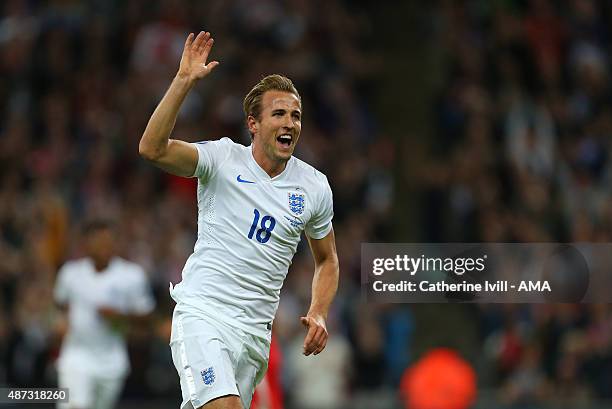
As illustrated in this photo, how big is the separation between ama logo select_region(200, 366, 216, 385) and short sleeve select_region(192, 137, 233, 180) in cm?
107

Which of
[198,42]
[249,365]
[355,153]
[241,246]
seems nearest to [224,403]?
[249,365]

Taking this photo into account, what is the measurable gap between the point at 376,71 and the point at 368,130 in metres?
1.38

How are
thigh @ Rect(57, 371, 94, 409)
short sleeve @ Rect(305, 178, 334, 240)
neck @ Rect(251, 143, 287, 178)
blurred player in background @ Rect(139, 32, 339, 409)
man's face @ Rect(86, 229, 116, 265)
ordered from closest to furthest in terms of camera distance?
blurred player in background @ Rect(139, 32, 339, 409)
neck @ Rect(251, 143, 287, 178)
short sleeve @ Rect(305, 178, 334, 240)
thigh @ Rect(57, 371, 94, 409)
man's face @ Rect(86, 229, 116, 265)

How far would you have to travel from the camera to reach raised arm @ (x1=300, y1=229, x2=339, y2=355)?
22.0 feet

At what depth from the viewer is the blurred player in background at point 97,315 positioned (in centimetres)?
1084

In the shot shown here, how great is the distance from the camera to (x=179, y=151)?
6.59 m

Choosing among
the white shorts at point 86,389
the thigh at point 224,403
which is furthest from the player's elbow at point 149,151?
the white shorts at point 86,389

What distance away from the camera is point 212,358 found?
665 centimetres

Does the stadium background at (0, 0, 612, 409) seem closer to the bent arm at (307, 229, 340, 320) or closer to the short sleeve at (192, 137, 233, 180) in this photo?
the bent arm at (307, 229, 340, 320)

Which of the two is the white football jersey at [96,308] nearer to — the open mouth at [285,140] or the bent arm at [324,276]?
the bent arm at [324,276]

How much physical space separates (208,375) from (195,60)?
1.69 metres

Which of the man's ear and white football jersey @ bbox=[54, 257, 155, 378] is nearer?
the man's ear

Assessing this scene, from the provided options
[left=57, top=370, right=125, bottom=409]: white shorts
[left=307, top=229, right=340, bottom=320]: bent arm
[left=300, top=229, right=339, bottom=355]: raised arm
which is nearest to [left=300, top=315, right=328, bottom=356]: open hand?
[left=300, top=229, right=339, bottom=355]: raised arm

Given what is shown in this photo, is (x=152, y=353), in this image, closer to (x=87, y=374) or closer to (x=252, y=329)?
(x=87, y=374)
